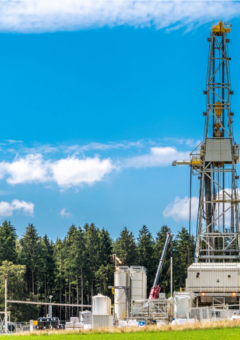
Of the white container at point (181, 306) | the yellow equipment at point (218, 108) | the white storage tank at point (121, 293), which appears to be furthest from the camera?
the white storage tank at point (121, 293)

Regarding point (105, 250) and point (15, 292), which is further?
point (105, 250)

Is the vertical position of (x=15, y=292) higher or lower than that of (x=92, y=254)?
lower

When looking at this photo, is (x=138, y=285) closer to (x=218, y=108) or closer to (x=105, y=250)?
(x=218, y=108)

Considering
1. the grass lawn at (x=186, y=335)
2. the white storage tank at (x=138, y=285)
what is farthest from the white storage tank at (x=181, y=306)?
the white storage tank at (x=138, y=285)

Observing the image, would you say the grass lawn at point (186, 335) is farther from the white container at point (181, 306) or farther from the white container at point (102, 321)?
the white container at point (181, 306)

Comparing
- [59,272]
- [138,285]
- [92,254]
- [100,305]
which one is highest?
[92,254]

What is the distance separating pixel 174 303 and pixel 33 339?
15.2 meters

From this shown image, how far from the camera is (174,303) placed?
1781 inches

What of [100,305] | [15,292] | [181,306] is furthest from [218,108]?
[15,292]

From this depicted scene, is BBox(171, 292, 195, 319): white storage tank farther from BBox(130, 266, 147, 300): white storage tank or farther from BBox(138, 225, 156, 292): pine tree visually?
BBox(138, 225, 156, 292): pine tree

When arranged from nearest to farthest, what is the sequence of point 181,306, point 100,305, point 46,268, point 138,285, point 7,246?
point 181,306
point 100,305
point 138,285
point 7,246
point 46,268

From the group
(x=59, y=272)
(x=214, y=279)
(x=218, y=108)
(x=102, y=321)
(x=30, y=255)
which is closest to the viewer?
(x=102, y=321)

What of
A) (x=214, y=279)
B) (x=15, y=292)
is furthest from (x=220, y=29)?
(x=15, y=292)

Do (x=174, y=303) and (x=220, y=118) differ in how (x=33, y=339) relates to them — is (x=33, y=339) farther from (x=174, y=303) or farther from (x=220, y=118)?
(x=220, y=118)
